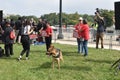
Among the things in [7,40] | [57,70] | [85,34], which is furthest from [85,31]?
[57,70]

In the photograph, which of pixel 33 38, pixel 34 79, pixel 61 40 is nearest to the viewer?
pixel 34 79

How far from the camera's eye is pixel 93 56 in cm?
1873

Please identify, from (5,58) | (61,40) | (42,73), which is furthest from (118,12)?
(61,40)

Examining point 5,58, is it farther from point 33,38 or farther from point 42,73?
point 33,38

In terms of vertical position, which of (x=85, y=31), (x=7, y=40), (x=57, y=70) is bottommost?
(x=57, y=70)

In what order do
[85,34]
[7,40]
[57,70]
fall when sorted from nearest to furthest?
[57,70]
[7,40]
[85,34]

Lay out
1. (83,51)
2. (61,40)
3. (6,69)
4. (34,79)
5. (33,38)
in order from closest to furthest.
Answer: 1. (34,79)
2. (6,69)
3. (83,51)
4. (33,38)
5. (61,40)

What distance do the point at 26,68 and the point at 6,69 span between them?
0.74 meters

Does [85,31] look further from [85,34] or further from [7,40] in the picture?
[7,40]

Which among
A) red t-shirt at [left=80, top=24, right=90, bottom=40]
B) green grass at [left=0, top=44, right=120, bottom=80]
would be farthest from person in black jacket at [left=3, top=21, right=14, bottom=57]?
red t-shirt at [left=80, top=24, right=90, bottom=40]

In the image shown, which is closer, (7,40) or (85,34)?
(7,40)

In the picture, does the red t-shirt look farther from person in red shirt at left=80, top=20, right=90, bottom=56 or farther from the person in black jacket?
the person in black jacket

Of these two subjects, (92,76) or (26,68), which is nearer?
(92,76)

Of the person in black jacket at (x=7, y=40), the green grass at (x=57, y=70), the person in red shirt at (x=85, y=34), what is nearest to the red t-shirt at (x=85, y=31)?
the person in red shirt at (x=85, y=34)
